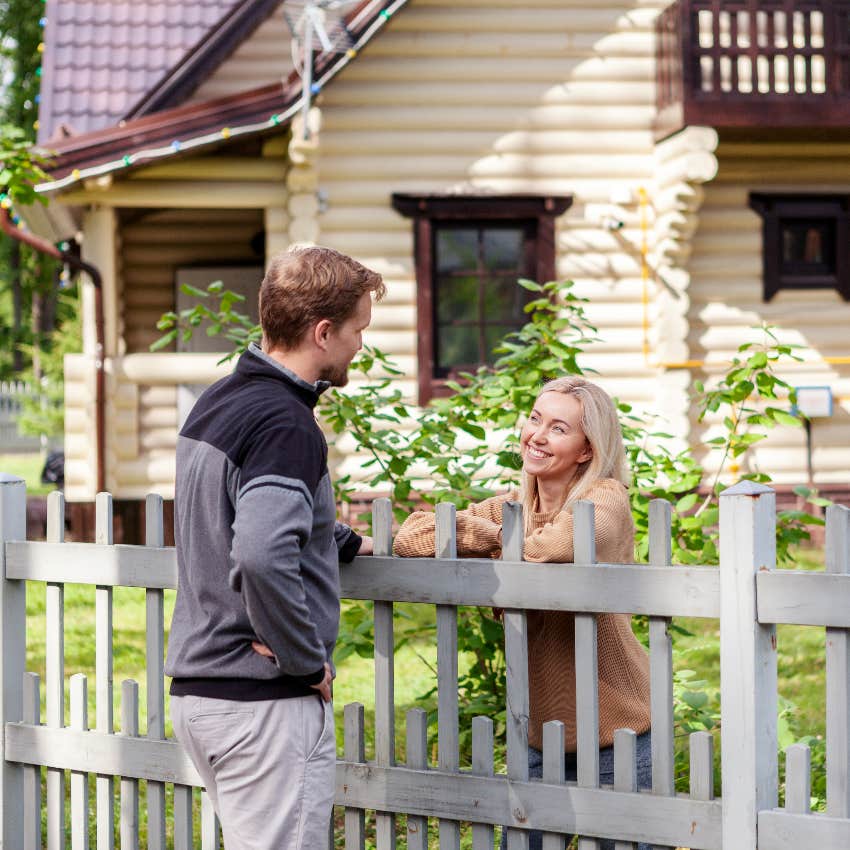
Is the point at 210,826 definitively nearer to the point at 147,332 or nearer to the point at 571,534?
the point at 571,534

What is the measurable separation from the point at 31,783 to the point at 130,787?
41 centimetres

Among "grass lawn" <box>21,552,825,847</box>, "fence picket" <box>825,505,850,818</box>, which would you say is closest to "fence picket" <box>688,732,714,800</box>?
"fence picket" <box>825,505,850,818</box>

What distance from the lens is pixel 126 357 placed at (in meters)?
11.7

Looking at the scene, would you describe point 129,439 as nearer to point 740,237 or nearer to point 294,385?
point 740,237

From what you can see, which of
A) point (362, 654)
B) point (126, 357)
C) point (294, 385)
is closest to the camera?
point (294, 385)

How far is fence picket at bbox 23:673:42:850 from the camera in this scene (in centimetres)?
417

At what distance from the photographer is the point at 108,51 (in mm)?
13984

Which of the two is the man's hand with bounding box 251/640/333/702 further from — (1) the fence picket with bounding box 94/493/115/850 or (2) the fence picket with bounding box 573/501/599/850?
(1) the fence picket with bounding box 94/493/115/850

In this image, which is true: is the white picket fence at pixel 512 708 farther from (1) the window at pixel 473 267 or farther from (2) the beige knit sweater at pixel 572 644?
(1) the window at pixel 473 267

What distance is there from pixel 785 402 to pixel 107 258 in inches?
238

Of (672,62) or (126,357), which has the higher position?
(672,62)

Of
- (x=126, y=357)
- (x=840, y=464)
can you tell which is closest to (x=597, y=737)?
(x=126, y=357)

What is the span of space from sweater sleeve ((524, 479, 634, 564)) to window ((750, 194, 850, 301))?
9.55 m

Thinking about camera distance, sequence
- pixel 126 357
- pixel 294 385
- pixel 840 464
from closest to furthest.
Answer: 1. pixel 294 385
2. pixel 126 357
3. pixel 840 464
